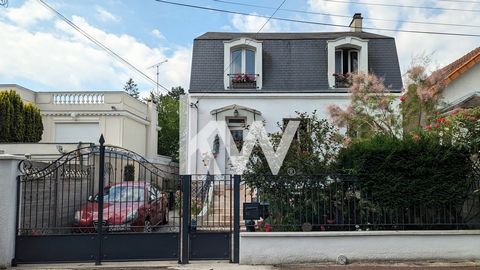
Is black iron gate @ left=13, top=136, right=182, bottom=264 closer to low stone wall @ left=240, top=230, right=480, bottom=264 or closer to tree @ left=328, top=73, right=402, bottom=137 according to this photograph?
low stone wall @ left=240, top=230, right=480, bottom=264

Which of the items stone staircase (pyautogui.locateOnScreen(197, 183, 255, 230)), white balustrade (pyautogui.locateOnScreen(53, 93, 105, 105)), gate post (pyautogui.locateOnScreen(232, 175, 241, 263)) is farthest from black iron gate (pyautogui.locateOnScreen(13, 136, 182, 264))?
white balustrade (pyautogui.locateOnScreen(53, 93, 105, 105))

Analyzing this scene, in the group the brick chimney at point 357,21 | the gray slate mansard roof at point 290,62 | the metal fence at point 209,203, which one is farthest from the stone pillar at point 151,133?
the metal fence at point 209,203

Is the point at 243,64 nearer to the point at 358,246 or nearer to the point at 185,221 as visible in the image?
the point at 185,221

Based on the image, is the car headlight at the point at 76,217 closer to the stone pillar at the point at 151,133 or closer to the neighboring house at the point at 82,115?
the neighboring house at the point at 82,115

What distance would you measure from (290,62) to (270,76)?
117 cm

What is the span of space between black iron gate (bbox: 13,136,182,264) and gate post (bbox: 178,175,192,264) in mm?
126

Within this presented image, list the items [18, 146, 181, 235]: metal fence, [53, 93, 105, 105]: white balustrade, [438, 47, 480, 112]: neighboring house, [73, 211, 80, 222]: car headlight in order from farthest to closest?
[53, 93, 105, 105]: white balustrade, [438, 47, 480, 112]: neighboring house, [73, 211, 80, 222]: car headlight, [18, 146, 181, 235]: metal fence

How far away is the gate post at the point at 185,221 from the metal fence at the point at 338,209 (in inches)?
46.7

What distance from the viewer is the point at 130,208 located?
843cm

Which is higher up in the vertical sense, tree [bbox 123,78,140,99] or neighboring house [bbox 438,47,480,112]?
tree [bbox 123,78,140,99]

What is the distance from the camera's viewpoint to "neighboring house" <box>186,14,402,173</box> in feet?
56.4

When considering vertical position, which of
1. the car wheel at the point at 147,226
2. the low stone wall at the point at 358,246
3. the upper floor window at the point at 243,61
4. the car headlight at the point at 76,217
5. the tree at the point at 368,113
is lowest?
the low stone wall at the point at 358,246

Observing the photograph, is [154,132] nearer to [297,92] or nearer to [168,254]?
[297,92]

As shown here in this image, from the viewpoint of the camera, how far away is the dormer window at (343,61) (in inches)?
691
